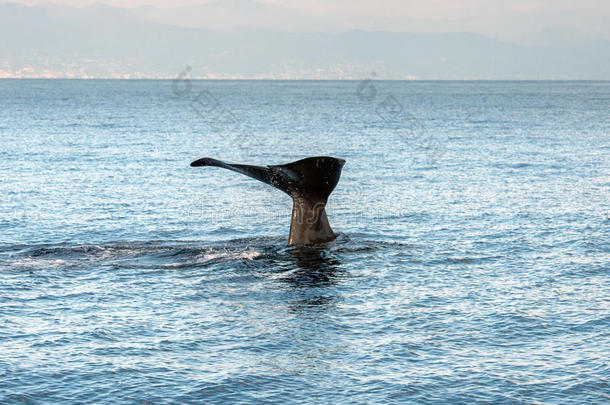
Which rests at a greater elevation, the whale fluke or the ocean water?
the whale fluke

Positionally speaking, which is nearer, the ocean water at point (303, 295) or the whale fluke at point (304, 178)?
the ocean water at point (303, 295)

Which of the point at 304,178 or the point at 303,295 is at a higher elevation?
the point at 304,178

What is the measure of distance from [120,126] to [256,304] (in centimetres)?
7955

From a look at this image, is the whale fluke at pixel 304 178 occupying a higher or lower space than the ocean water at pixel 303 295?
higher

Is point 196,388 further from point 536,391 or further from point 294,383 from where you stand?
point 536,391

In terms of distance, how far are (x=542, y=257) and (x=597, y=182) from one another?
2020cm

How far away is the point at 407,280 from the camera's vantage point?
1980 cm

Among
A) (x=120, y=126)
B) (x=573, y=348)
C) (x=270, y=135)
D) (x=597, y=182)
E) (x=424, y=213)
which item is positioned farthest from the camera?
(x=120, y=126)

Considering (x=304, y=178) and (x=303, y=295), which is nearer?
(x=303, y=295)

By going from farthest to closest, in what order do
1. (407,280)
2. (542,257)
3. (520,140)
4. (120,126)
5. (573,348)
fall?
(120,126) → (520,140) → (542,257) → (407,280) → (573,348)

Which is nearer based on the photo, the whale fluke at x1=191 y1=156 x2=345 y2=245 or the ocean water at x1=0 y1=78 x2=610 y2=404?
the ocean water at x1=0 y1=78 x2=610 y2=404

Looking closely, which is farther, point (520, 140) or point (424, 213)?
point (520, 140)

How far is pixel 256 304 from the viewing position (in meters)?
17.5

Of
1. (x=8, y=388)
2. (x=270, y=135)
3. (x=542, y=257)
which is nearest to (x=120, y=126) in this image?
(x=270, y=135)
